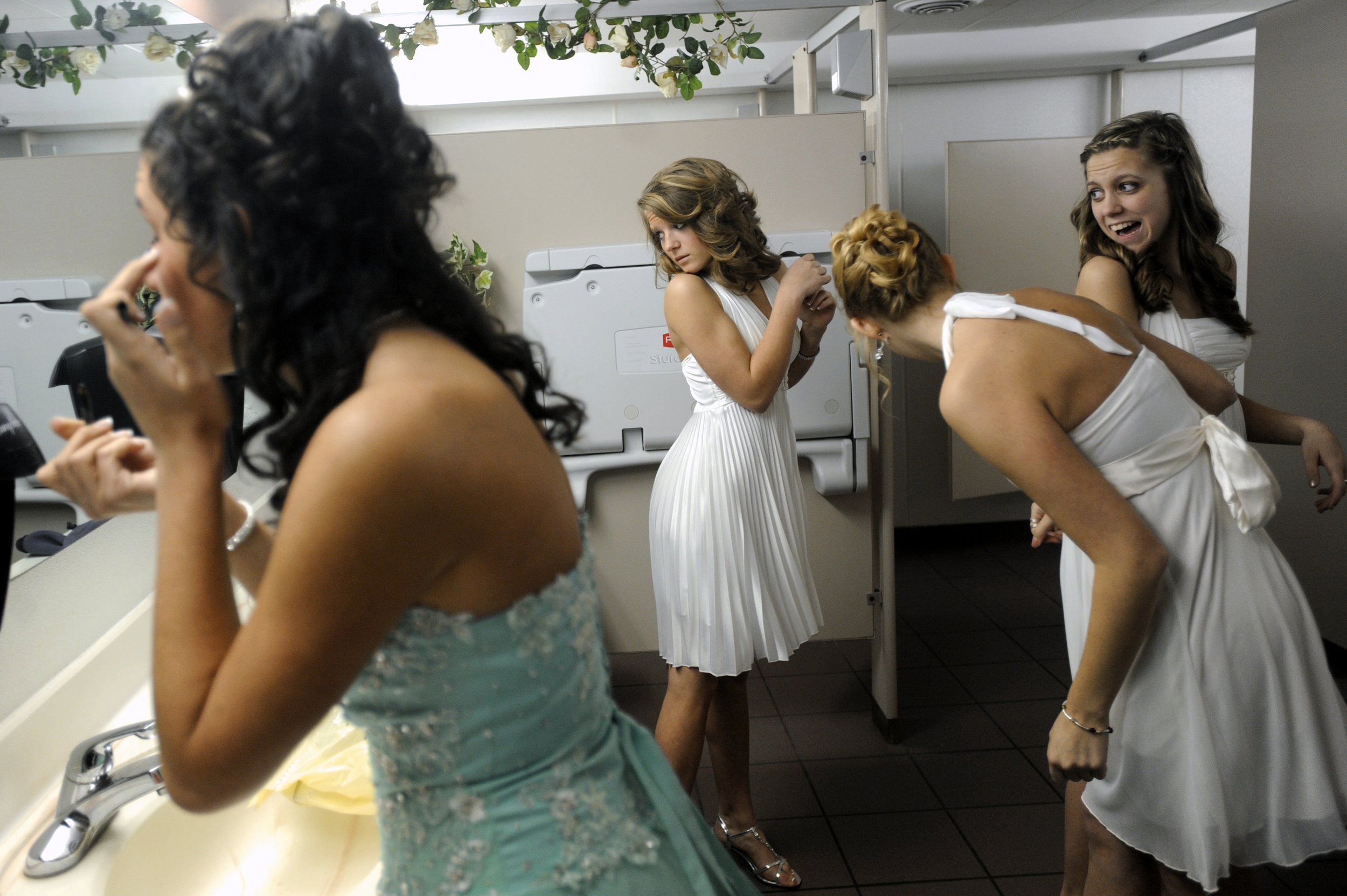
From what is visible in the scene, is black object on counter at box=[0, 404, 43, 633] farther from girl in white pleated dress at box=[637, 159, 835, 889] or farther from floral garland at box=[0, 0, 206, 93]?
girl in white pleated dress at box=[637, 159, 835, 889]

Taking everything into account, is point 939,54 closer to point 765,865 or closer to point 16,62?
point 765,865

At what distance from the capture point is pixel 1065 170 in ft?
14.6

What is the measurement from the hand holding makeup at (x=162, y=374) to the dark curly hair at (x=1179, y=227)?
188 cm

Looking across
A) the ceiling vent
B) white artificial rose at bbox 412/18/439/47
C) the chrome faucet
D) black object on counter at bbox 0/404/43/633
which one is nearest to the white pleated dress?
white artificial rose at bbox 412/18/439/47

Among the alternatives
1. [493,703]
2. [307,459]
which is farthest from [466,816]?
[307,459]

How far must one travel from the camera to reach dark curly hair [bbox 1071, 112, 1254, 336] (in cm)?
202

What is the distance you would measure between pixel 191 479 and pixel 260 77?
0.28m

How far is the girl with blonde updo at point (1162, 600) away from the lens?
1.35m

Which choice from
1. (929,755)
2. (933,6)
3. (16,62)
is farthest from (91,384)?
(933,6)

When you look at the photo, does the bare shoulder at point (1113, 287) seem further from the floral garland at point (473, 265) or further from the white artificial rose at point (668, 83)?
the floral garland at point (473, 265)

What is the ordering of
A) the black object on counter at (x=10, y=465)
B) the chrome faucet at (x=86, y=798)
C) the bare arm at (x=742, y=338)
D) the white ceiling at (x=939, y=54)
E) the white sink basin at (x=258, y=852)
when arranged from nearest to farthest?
the black object on counter at (x=10, y=465) → the chrome faucet at (x=86, y=798) → the white sink basin at (x=258, y=852) → the bare arm at (x=742, y=338) → the white ceiling at (x=939, y=54)

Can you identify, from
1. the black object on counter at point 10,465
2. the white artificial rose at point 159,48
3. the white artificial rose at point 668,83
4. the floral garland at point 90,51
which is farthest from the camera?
the white artificial rose at point 668,83

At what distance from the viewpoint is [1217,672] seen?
143 cm

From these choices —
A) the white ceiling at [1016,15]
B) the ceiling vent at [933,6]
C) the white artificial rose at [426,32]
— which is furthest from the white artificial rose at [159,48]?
the ceiling vent at [933,6]
